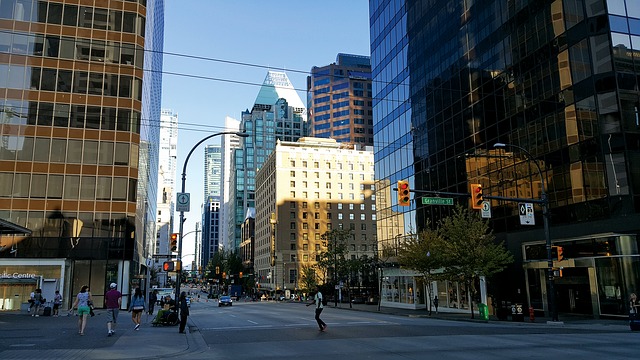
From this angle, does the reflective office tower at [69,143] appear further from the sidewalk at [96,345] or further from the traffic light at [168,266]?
the sidewalk at [96,345]

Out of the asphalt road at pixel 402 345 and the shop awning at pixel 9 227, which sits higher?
the shop awning at pixel 9 227

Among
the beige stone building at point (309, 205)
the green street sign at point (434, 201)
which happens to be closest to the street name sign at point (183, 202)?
the green street sign at point (434, 201)

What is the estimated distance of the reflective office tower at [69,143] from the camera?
144 feet

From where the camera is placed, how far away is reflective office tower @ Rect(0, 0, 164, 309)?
4397 centimetres

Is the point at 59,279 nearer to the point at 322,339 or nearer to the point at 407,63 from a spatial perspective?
the point at 322,339

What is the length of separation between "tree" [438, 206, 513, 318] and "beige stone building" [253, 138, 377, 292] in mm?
85958

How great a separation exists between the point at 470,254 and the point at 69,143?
36.0 m

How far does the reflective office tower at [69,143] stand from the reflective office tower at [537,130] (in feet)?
91.3

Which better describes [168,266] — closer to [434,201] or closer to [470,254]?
[434,201]

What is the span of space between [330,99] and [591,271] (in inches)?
5437

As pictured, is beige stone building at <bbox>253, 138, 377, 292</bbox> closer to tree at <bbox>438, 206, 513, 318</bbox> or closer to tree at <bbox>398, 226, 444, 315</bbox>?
tree at <bbox>398, 226, 444, 315</bbox>

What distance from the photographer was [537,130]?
114ft

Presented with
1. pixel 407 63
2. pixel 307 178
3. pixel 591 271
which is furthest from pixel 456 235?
pixel 307 178

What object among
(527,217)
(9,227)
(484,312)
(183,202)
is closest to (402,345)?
(183,202)
